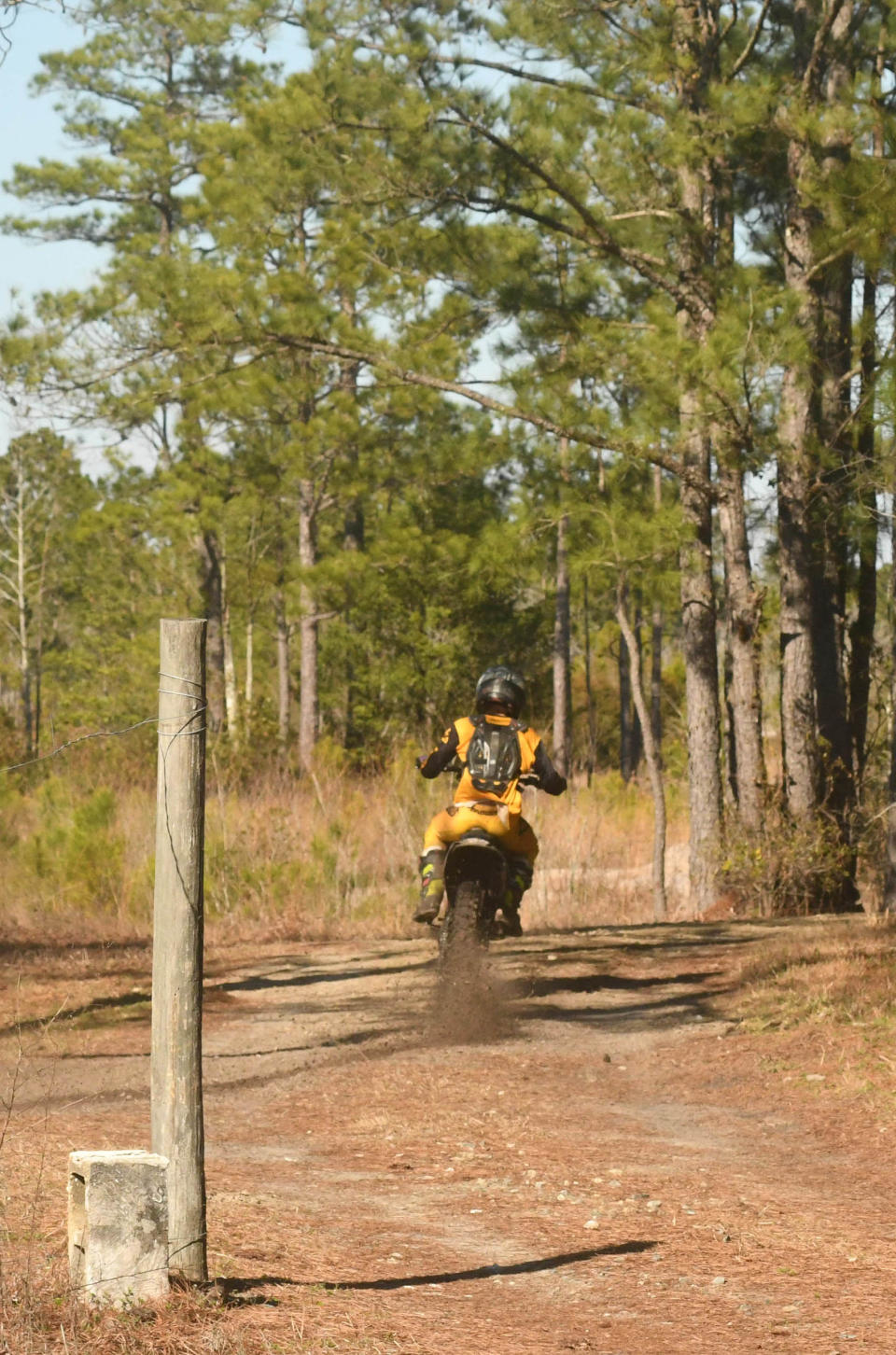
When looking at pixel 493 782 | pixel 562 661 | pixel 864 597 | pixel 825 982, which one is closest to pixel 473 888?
pixel 493 782

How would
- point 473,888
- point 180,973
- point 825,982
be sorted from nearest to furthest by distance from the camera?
point 180,973, point 473,888, point 825,982

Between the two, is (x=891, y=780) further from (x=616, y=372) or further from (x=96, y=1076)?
(x=96, y=1076)

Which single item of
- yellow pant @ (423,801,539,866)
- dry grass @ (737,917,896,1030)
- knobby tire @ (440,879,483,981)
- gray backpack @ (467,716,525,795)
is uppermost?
gray backpack @ (467,716,525,795)

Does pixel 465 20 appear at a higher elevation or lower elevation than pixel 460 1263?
higher

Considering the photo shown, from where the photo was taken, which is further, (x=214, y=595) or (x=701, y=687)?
(x=214, y=595)

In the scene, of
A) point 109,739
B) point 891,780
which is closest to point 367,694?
point 109,739

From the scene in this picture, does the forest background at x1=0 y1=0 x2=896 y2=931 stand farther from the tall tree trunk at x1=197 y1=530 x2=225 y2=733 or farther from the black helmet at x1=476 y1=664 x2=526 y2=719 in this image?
the tall tree trunk at x1=197 y1=530 x2=225 y2=733

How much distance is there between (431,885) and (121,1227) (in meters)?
4.87

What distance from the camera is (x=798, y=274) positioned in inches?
593

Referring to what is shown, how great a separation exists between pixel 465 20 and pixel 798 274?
3.69 metres

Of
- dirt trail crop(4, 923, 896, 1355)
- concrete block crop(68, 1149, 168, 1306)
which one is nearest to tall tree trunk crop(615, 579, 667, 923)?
dirt trail crop(4, 923, 896, 1355)

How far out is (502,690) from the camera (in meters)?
9.17

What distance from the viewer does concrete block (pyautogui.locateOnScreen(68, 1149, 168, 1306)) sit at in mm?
4258

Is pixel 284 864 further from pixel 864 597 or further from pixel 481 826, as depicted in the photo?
pixel 481 826
